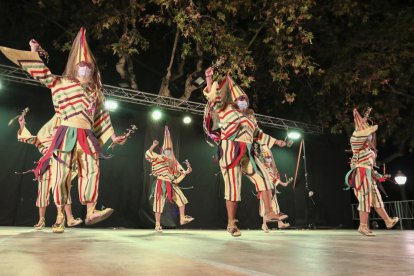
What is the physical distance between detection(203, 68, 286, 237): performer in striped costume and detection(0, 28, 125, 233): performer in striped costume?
1.11 m

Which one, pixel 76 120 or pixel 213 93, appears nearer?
pixel 76 120

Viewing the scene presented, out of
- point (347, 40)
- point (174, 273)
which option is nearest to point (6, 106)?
point (174, 273)

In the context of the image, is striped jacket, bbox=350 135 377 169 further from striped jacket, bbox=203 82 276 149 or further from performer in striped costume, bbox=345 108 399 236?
striped jacket, bbox=203 82 276 149

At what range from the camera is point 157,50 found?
8.00 meters

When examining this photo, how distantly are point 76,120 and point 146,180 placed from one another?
13.6ft

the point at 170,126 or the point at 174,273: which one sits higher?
the point at 170,126

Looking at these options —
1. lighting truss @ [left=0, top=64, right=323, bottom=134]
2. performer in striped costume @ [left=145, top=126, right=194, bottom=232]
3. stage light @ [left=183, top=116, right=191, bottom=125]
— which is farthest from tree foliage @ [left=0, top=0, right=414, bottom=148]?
performer in striped costume @ [left=145, top=126, right=194, bottom=232]

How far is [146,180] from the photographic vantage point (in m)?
7.07

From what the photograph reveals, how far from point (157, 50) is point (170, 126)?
1714 mm

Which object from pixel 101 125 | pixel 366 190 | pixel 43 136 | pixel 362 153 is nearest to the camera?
pixel 101 125

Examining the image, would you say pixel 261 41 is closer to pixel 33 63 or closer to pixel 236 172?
pixel 236 172

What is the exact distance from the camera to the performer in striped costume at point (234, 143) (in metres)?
3.51

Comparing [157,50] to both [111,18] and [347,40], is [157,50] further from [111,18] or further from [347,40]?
[347,40]

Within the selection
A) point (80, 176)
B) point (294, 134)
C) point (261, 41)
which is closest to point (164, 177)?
point (80, 176)
